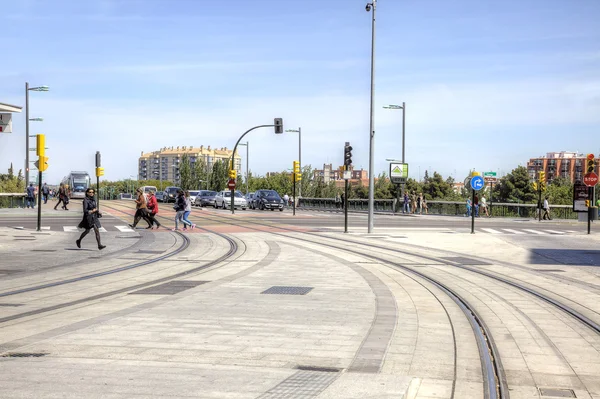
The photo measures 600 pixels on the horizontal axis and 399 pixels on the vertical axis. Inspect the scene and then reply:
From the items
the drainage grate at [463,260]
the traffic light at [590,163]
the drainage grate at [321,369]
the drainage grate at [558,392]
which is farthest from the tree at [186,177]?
the drainage grate at [558,392]

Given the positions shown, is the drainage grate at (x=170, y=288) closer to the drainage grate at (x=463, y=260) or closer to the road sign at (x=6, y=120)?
the drainage grate at (x=463, y=260)

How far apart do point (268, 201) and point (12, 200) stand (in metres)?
19.1

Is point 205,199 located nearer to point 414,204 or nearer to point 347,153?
point 414,204

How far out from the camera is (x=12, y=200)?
170ft

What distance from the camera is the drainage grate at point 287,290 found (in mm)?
12086

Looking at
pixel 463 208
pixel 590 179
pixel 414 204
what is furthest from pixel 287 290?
pixel 463 208

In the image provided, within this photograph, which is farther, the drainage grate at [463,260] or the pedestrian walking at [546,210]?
the pedestrian walking at [546,210]

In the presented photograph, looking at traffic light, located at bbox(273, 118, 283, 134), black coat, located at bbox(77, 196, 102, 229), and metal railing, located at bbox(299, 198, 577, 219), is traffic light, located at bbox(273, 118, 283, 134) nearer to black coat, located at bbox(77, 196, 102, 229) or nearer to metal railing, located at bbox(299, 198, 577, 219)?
metal railing, located at bbox(299, 198, 577, 219)

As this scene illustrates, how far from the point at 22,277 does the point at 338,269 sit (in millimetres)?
6187

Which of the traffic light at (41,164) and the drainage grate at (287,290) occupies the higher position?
the traffic light at (41,164)

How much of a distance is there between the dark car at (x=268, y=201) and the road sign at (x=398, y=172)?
428 inches

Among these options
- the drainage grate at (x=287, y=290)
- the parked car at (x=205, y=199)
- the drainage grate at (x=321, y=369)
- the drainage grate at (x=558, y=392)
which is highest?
the parked car at (x=205, y=199)

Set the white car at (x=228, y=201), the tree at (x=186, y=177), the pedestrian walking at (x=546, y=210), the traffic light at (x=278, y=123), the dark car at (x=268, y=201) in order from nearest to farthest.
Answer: the pedestrian walking at (x=546, y=210)
the traffic light at (x=278, y=123)
the dark car at (x=268, y=201)
the white car at (x=228, y=201)
the tree at (x=186, y=177)

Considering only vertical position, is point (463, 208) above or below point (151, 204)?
below
